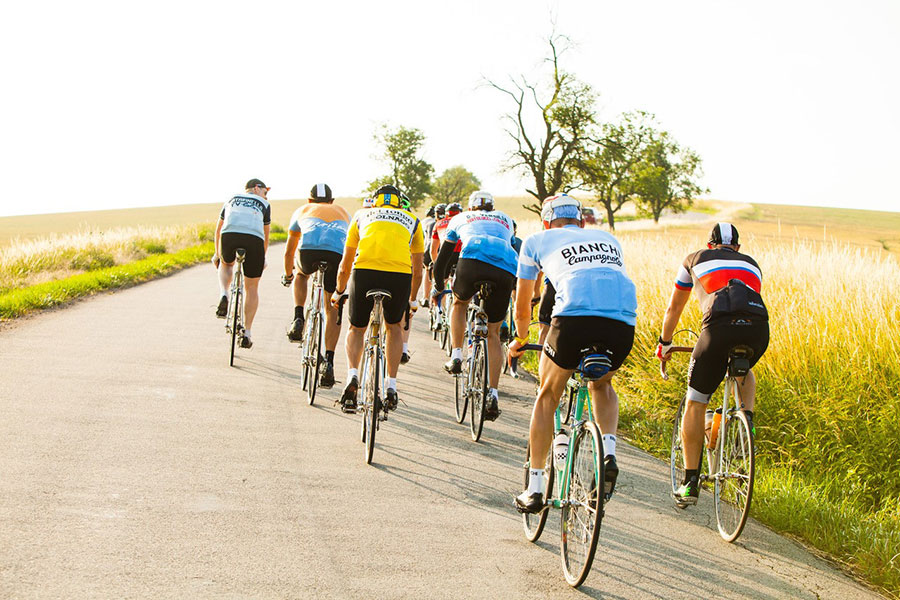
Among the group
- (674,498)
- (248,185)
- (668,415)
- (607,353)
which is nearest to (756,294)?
(607,353)

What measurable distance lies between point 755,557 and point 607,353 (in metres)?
1.74

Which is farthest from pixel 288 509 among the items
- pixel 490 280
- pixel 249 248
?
pixel 249 248

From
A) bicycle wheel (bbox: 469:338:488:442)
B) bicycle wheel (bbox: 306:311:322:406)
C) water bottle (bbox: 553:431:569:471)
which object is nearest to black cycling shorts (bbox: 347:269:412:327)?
bicycle wheel (bbox: 469:338:488:442)

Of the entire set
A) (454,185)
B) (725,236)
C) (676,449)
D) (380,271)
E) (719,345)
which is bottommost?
(676,449)

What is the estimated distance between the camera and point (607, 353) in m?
4.95

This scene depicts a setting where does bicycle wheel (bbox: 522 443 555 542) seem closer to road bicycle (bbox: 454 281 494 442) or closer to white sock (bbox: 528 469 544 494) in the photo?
white sock (bbox: 528 469 544 494)

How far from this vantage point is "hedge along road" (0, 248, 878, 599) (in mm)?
4371

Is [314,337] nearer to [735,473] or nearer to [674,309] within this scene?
[674,309]

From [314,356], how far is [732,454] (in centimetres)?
474

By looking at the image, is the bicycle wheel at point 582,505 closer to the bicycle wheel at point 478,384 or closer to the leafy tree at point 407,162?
the bicycle wheel at point 478,384

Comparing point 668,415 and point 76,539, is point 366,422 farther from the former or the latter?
point 668,415

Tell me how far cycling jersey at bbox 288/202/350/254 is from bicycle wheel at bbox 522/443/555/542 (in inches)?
177

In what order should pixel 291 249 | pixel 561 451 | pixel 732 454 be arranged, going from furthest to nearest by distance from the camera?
pixel 291 249
pixel 732 454
pixel 561 451

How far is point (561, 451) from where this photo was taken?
5070 mm
